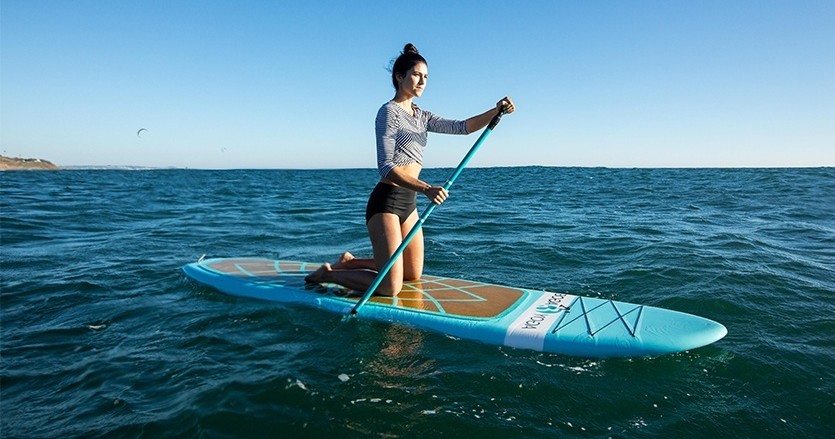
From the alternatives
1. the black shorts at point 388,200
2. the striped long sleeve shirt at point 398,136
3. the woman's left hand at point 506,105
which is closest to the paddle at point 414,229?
the woman's left hand at point 506,105

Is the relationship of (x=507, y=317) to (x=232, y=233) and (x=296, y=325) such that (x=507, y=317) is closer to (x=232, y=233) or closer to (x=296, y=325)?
(x=296, y=325)

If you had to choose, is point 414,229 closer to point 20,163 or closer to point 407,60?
point 407,60

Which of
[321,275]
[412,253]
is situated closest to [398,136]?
[412,253]

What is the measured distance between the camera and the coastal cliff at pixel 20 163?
229 feet

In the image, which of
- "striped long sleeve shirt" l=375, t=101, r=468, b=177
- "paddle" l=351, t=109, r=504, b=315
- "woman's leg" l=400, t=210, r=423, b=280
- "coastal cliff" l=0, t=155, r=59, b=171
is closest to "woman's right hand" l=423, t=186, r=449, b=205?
"paddle" l=351, t=109, r=504, b=315

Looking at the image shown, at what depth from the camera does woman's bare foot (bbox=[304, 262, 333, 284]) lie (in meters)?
5.00

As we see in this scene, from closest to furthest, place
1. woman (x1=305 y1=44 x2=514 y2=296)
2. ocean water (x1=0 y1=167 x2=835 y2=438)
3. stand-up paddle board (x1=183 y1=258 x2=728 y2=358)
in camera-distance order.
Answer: ocean water (x1=0 y1=167 x2=835 y2=438) < stand-up paddle board (x1=183 y1=258 x2=728 y2=358) < woman (x1=305 y1=44 x2=514 y2=296)

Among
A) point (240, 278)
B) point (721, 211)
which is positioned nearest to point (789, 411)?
point (240, 278)

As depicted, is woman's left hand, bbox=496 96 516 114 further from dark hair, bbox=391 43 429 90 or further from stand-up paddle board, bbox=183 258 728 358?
stand-up paddle board, bbox=183 258 728 358

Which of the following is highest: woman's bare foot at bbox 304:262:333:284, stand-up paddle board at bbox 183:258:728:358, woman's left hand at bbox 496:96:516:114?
woman's left hand at bbox 496:96:516:114

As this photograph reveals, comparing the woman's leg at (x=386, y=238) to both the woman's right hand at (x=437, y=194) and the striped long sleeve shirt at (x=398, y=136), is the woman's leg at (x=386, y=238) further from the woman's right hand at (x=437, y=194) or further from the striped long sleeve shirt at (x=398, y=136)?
the woman's right hand at (x=437, y=194)

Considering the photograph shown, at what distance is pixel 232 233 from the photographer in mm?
10078

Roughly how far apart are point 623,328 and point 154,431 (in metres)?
3.23

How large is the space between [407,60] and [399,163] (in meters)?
0.86
